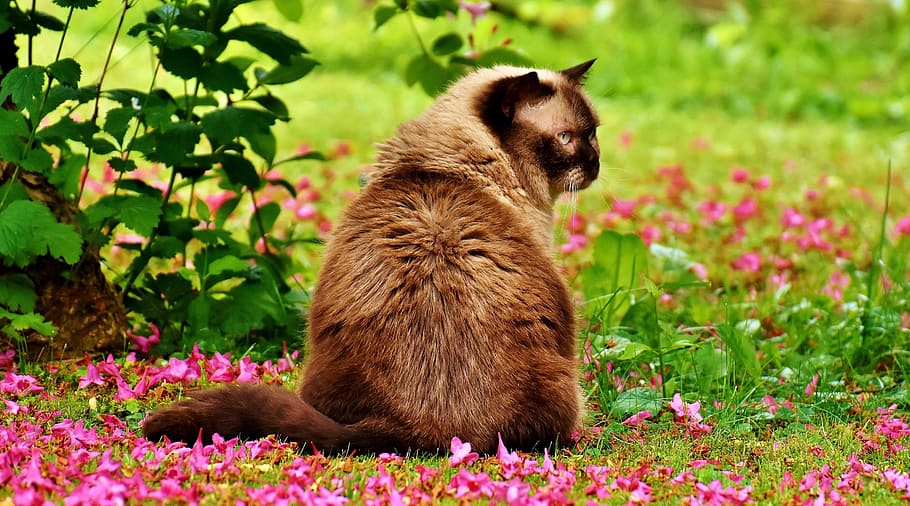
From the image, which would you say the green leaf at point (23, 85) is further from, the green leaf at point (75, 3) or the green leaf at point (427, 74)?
the green leaf at point (427, 74)

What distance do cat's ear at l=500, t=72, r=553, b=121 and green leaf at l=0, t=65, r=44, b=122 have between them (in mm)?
1510

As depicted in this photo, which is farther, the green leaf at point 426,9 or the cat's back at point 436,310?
the green leaf at point 426,9

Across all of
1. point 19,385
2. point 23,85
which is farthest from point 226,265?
point 23,85

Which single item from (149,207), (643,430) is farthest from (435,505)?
(149,207)

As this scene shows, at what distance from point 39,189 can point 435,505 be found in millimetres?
2238

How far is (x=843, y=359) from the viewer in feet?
14.6

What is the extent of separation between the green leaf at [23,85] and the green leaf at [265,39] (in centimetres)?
76

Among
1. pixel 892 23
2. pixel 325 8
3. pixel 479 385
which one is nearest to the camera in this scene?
pixel 479 385

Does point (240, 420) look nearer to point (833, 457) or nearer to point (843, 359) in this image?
point (833, 457)

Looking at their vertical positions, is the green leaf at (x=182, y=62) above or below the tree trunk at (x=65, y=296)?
above

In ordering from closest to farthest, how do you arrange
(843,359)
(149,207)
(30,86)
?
(30,86), (149,207), (843,359)

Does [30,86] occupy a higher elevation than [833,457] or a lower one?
higher

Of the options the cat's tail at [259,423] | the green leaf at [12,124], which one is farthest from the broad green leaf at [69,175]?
the cat's tail at [259,423]

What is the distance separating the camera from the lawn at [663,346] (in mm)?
2979
